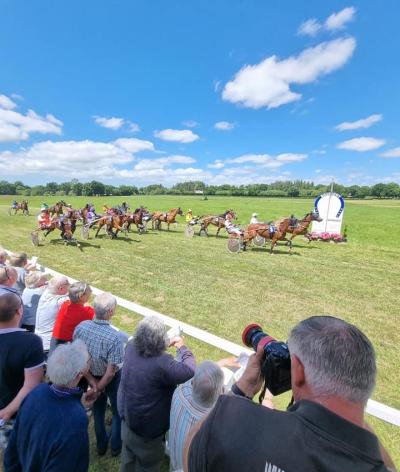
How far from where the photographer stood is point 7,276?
12.4ft

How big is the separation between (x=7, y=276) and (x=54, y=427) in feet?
9.11

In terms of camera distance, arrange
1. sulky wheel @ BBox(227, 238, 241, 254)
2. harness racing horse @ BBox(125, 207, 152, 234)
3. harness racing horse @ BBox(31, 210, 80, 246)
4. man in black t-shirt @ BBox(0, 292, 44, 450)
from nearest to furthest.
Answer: man in black t-shirt @ BBox(0, 292, 44, 450) < sulky wheel @ BBox(227, 238, 241, 254) < harness racing horse @ BBox(31, 210, 80, 246) < harness racing horse @ BBox(125, 207, 152, 234)

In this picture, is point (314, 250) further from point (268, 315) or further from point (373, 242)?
point (268, 315)

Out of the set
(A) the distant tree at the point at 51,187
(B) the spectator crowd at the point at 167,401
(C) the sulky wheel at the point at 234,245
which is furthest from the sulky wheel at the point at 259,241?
(A) the distant tree at the point at 51,187

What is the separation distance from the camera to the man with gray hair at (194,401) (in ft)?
6.37

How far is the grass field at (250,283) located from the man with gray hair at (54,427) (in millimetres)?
1271

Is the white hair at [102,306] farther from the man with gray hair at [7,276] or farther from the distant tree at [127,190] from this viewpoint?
the distant tree at [127,190]

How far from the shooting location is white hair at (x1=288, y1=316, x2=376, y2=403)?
1.05 meters

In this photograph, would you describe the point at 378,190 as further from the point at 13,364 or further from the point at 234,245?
the point at 13,364

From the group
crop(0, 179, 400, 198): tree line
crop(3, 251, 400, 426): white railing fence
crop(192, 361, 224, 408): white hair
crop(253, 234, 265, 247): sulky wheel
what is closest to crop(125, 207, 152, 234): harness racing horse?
crop(253, 234, 265, 247): sulky wheel

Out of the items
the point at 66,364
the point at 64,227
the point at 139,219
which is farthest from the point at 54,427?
the point at 139,219

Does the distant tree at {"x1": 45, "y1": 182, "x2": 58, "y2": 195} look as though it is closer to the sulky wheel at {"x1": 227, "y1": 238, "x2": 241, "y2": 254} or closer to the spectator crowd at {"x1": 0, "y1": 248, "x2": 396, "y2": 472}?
the sulky wheel at {"x1": 227, "y1": 238, "x2": 241, "y2": 254}

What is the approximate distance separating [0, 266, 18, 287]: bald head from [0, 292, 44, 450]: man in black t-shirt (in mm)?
1687

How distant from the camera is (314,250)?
13.6 meters
